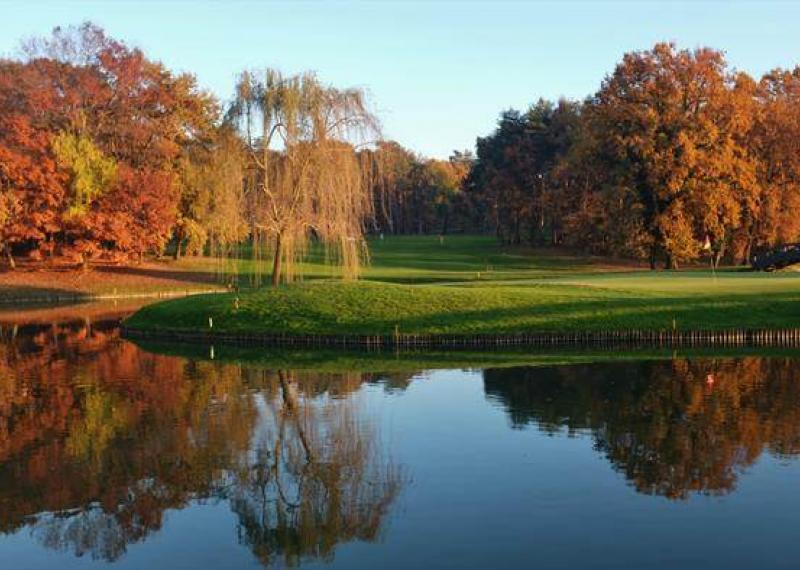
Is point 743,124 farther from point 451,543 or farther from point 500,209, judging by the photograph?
point 451,543

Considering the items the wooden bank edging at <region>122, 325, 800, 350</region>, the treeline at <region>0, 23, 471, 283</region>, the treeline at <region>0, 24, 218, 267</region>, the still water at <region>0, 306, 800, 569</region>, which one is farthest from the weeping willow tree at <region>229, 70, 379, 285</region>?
the treeline at <region>0, 24, 218, 267</region>

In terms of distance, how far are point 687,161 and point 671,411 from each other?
43.0 meters

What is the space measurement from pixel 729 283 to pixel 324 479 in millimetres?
28787

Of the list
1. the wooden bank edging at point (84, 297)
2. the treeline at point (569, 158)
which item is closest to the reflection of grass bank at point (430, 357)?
the treeline at point (569, 158)

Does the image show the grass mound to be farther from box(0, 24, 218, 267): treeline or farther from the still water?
box(0, 24, 218, 267): treeline

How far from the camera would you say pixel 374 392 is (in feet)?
69.9

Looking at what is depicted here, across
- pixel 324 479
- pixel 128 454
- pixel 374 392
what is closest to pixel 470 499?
pixel 324 479

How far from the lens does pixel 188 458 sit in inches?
593

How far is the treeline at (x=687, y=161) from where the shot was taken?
58.5m

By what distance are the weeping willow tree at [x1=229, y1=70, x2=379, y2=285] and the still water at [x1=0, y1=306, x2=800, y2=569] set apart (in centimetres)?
1328

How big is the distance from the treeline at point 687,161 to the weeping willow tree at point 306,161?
28.7m

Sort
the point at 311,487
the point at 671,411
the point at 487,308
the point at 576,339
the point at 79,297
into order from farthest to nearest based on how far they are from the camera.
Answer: the point at 79,297 < the point at 487,308 < the point at 576,339 < the point at 671,411 < the point at 311,487

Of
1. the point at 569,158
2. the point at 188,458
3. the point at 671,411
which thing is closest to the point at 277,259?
the point at 671,411

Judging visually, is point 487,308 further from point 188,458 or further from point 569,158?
point 569,158
